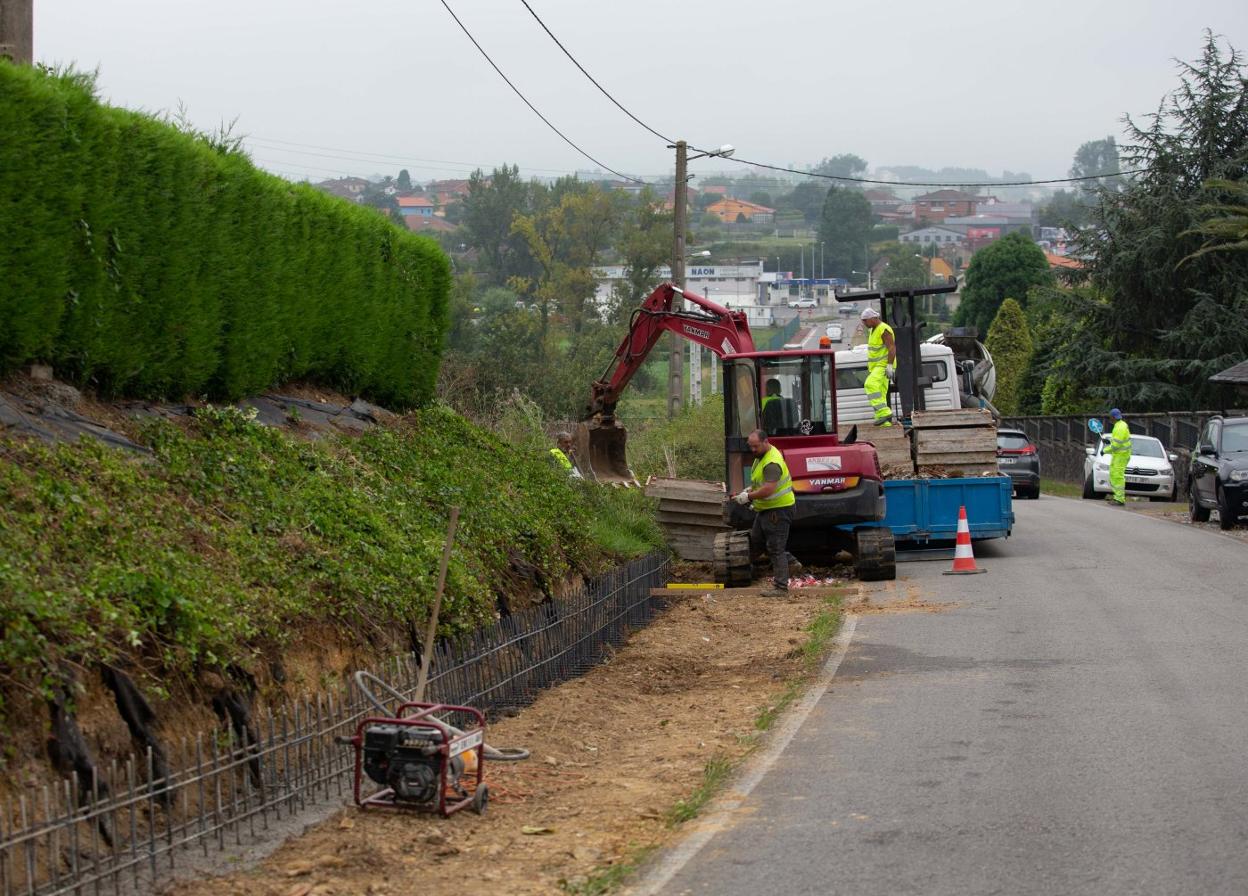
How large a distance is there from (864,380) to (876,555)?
21.4ft

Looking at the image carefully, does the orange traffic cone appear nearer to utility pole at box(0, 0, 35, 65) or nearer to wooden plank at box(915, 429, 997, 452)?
wooden plank at box(915, 429, 997, 452)

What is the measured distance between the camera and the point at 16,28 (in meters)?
10.9

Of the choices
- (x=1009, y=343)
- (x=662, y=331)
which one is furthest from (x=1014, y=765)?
(x=1009, y=343)

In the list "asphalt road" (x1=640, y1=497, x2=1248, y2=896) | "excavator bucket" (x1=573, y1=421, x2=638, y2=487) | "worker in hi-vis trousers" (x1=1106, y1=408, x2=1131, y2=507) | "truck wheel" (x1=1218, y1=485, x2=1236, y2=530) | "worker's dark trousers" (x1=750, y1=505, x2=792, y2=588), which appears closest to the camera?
"asphalt road" (x1=640, y1=497, x2=1248, y2=896)

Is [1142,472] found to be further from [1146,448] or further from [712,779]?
[712,779]

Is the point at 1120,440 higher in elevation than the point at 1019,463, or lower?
higher

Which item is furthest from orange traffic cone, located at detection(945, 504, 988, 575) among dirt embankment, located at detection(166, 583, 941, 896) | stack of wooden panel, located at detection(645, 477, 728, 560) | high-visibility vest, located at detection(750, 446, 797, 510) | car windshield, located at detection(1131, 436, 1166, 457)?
car windshield, located at detection(1131, 436, 1166, 457)

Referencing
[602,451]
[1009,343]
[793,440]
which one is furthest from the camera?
[1009,343]

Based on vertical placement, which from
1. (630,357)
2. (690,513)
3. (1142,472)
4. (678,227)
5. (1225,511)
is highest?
(678,227)

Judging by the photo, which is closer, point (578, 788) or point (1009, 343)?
point (578, 788)

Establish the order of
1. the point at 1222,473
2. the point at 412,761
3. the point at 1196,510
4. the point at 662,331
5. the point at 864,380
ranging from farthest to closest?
the point at 1196,510
the point at 1222,473
the point at 864,380
the point at 662,331
the point at 412,761

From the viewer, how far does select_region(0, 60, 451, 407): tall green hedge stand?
9773 millimetres

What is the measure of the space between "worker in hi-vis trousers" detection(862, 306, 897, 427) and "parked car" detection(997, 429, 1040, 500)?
619 inches

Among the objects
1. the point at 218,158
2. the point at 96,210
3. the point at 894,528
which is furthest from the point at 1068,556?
the point at 96,210
